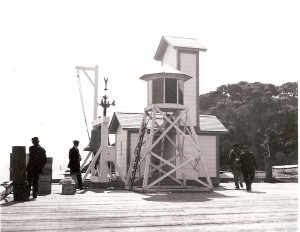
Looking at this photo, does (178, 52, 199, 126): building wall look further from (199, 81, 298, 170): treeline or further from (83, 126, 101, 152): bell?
(199, 81, 298, 170): treeline

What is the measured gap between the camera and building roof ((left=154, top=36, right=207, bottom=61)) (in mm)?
22531

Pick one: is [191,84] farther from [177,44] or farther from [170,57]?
[177,44]

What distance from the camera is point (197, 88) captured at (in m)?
23.1

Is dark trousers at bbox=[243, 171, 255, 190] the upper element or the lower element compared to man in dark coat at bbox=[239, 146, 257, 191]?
lower

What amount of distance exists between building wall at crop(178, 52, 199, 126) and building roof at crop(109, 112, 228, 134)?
78cm

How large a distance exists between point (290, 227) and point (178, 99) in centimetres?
1115

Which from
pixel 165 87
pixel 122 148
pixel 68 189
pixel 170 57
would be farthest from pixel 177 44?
pixel 68 189

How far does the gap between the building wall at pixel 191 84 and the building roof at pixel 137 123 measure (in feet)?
2.55

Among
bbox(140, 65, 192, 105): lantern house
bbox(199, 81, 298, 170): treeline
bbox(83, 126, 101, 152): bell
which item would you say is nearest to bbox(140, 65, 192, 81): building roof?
bbox(140, 65, 192, 105): lantern house

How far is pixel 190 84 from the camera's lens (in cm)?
2298

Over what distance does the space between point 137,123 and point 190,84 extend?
350 cm

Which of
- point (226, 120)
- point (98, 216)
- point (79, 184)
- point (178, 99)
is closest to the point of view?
point (98, 216)

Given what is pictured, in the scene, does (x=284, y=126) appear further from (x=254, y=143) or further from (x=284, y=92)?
(x=284, y=92)

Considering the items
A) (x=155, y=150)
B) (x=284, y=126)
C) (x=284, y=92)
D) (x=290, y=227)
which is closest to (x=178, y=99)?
(x=155, y=150)
